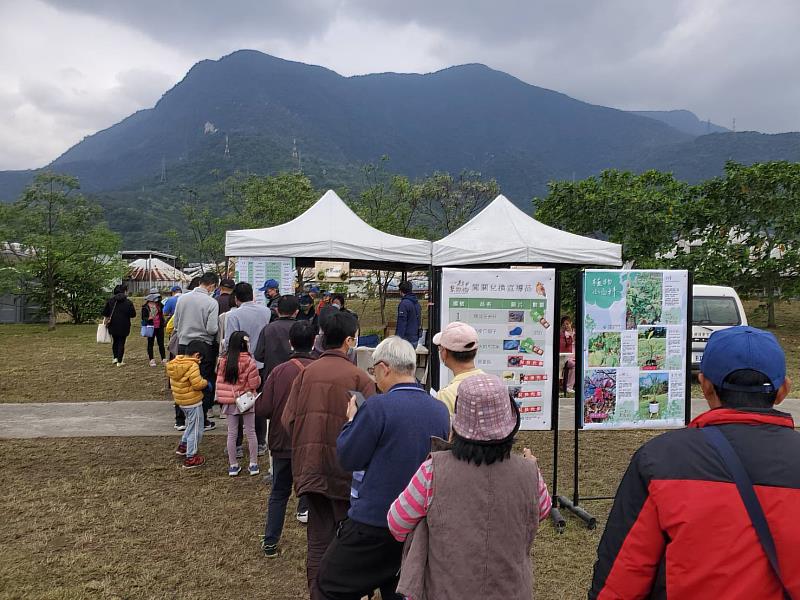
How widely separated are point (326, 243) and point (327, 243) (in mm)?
16

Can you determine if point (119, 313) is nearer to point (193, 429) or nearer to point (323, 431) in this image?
point (193, 429)

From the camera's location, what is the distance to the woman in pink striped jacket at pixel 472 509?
1.84 meters

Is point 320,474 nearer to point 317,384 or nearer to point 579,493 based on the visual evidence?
point 317,384

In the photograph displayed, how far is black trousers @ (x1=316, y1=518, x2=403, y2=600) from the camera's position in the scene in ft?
7.70

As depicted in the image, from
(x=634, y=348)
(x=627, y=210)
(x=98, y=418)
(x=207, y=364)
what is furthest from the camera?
(x=627, y=210)

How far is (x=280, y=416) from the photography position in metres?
3.80

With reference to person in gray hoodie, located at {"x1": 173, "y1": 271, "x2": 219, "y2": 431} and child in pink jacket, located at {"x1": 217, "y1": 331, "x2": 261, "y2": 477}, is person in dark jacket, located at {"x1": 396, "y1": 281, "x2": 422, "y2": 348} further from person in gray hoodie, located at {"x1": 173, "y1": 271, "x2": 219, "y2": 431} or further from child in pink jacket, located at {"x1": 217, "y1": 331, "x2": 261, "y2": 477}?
child in pink jacket, located at {"x1": 217, "y1": 331, "x2": 261, "y2": 477}

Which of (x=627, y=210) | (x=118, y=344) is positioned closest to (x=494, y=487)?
(x=118, y=344)

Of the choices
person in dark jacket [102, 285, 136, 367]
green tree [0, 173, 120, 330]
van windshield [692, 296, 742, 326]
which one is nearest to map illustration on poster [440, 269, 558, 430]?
van windshield [692, 296, 742, 326]

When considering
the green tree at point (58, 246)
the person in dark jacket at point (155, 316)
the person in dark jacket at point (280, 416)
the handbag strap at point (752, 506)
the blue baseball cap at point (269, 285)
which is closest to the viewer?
the handbag strap at point (752, 506)

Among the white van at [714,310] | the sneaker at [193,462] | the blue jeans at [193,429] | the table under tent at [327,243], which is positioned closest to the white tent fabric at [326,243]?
the table under tent at [327,243]

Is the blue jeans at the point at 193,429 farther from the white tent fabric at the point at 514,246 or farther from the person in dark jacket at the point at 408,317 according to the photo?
the white tent fabric at the point at 514,246

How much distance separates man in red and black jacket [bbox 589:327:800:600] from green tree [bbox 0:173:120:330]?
73.2 feet

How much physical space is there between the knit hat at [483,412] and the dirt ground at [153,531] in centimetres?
220
